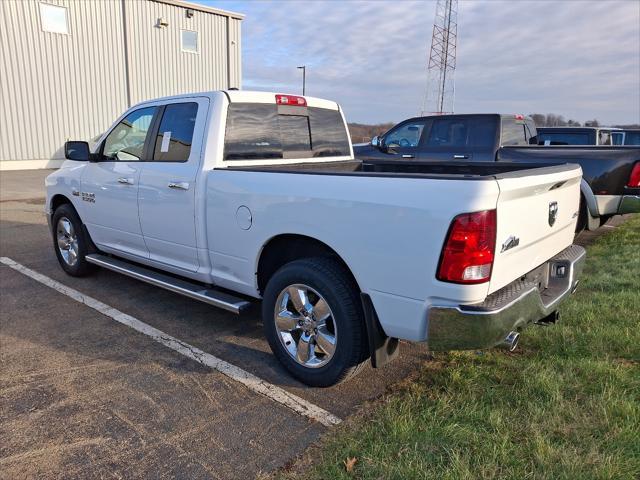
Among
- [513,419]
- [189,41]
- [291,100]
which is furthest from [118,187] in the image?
[189,41]

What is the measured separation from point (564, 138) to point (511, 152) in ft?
12.6

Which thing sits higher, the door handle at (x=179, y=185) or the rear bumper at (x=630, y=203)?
the door handle at (x=179, y=185)

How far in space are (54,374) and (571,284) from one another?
3.70 m

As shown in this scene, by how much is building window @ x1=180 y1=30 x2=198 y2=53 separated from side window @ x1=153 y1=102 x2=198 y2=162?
20.6 m

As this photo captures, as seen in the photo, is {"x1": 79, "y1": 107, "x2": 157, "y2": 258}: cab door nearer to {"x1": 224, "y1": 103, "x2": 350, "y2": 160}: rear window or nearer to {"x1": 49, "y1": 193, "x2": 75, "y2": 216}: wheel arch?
{"x1": 49, "y1": 193, "x2": 75, "y2": 216}: wheel arch

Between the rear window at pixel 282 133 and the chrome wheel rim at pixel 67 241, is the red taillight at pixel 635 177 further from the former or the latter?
the chrome wheel rim at pixel 67 241

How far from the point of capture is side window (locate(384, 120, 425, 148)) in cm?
910

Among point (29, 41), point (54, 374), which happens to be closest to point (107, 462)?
point (54, 374)

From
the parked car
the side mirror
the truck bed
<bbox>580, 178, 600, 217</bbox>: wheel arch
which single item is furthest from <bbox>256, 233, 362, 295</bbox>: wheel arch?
the parked car

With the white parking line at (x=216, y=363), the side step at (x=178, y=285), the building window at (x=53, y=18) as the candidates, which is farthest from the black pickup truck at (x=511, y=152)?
the building window at (x=53, y=18)

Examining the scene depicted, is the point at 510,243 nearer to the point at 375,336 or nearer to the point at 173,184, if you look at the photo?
the point at 375,336

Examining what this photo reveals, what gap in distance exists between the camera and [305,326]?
3410mm

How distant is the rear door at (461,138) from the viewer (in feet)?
27.0

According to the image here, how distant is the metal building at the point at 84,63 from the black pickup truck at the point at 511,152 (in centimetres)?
1472
